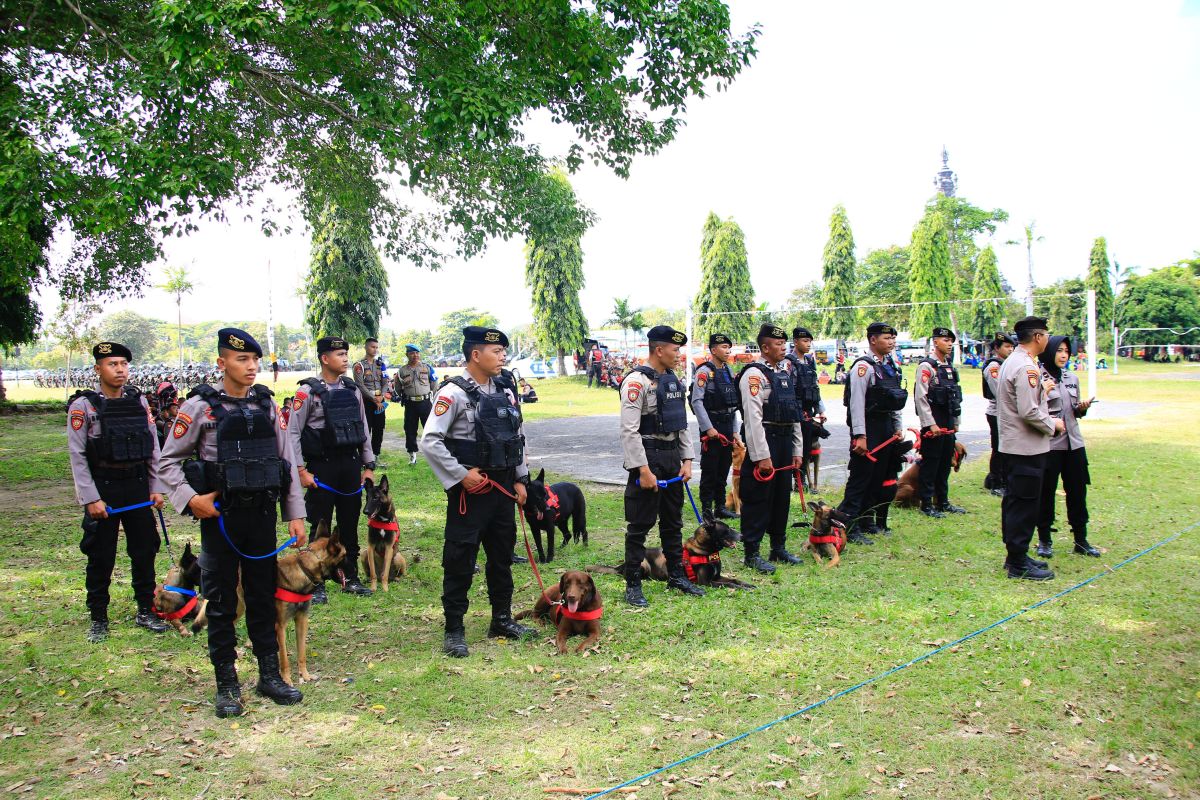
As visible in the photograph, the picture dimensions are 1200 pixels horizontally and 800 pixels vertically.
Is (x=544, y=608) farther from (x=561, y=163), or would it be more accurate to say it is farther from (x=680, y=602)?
(x=561, y=163)

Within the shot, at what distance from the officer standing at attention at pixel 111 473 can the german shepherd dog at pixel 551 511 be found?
3089 mm

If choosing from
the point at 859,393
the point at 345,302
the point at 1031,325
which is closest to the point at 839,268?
the point at 345,302

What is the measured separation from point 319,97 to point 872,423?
9.06 metres

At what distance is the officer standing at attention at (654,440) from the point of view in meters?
6.21

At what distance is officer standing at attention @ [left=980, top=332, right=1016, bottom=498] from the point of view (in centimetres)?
973

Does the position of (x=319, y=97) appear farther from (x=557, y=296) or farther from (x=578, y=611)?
(x=557, y=296)

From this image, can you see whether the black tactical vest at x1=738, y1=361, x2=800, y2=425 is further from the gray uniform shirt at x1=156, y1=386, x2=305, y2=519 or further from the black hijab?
the gray uniform shirt at x1=156, y1=386, x2=305, y2=519

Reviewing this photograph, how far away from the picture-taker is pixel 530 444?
17.8 metres

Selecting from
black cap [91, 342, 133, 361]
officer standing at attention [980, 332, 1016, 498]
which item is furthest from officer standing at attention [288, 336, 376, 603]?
officer standing at attention [980, 332, 1016, 498]

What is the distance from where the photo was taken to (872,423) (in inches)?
335

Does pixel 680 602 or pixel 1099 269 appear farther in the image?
pixel 1099 269

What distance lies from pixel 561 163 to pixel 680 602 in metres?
9.61

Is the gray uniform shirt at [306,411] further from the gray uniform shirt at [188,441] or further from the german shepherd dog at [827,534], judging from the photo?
the german shepherd dog at [827,534]

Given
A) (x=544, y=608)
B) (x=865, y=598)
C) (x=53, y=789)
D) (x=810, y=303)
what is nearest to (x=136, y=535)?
(x=53, y=789)
